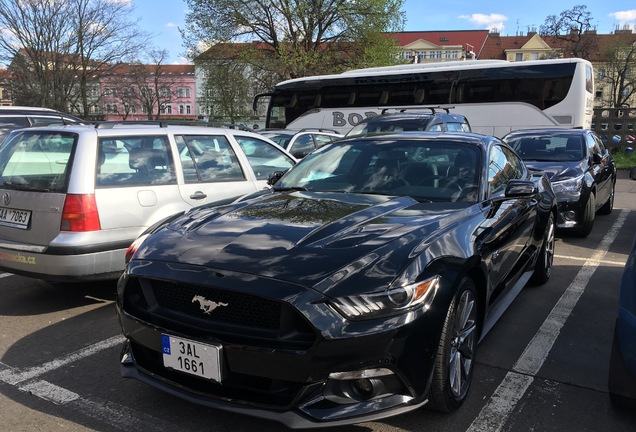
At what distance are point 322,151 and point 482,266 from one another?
1.89m

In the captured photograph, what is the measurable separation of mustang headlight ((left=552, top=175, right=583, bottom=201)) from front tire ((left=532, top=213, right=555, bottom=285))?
209cm

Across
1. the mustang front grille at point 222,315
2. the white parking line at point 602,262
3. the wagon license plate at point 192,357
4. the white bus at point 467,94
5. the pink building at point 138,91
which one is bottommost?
the white parking line at point 602,262

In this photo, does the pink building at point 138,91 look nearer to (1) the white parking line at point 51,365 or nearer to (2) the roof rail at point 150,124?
(2) the roof rail at point 150,124

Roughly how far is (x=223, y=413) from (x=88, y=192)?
2445mm

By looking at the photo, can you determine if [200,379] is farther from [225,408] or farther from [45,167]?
[45,167]

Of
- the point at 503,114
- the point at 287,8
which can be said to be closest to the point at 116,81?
the point at 287,8

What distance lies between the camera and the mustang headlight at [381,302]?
2.34 meters

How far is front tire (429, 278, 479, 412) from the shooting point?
8.61 ft

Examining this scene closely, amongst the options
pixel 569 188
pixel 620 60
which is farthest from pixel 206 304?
pixel 620 60

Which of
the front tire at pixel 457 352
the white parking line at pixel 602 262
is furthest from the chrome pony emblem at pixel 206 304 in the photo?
the white parking line at pixel 602 262

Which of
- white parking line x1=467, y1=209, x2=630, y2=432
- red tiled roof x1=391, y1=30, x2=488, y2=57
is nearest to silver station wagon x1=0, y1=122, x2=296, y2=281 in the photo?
white parking line x1=467, y1=209, x2=630, y2=432

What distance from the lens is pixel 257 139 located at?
20.8ft

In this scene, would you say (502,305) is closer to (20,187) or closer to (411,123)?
(20,187)

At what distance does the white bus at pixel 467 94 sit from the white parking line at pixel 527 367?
1152 cm
